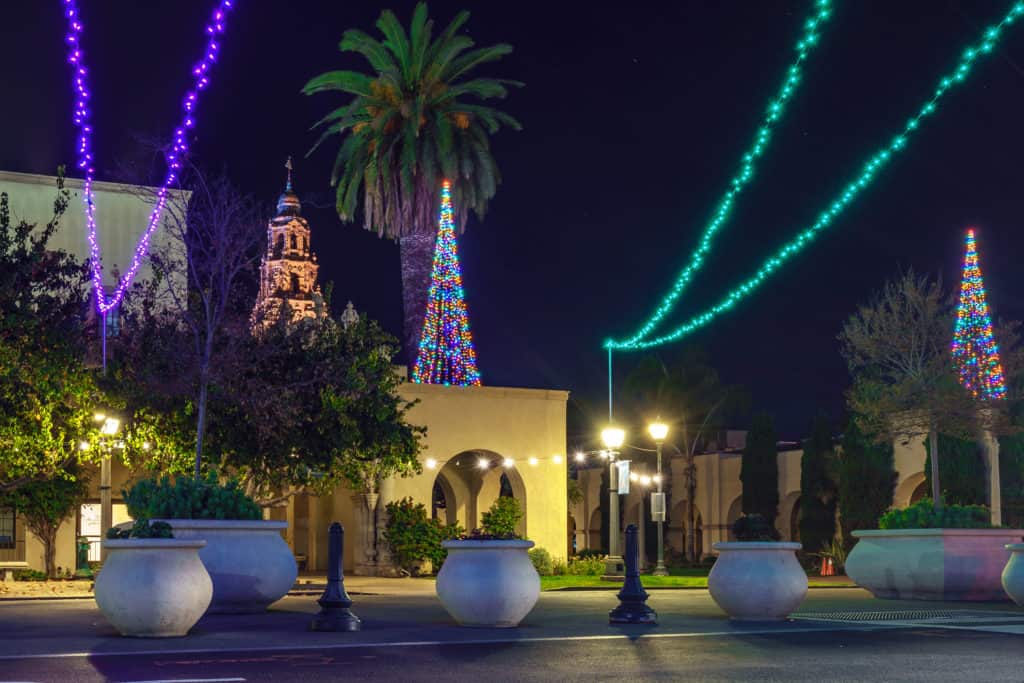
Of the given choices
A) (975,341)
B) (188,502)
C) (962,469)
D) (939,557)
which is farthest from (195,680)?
(962,469)

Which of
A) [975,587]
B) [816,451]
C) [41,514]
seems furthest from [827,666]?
[816,451]

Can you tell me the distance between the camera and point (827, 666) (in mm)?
10898

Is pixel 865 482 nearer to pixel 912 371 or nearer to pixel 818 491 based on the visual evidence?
pixel 818 491

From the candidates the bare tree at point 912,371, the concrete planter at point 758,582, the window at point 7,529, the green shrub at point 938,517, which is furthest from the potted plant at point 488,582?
the window at point 7,529

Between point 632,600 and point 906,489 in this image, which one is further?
point 906,489

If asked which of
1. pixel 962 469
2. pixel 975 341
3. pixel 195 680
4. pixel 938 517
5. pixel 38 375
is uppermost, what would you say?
pixel 975 341

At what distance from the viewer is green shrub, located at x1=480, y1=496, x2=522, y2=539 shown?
37.0 m

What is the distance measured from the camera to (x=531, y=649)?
1205cm

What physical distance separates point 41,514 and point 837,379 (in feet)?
154

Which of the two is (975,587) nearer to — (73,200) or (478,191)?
(478,191)

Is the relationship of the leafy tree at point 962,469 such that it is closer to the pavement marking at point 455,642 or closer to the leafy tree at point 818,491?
the leafy tree at point 818,491

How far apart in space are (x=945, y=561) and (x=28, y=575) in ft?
67.5

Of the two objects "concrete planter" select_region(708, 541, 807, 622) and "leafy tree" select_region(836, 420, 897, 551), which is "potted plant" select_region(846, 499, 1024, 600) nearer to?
"concrete planter" select_region(708, 541, 807, 622)

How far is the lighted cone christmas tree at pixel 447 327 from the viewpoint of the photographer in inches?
1554
